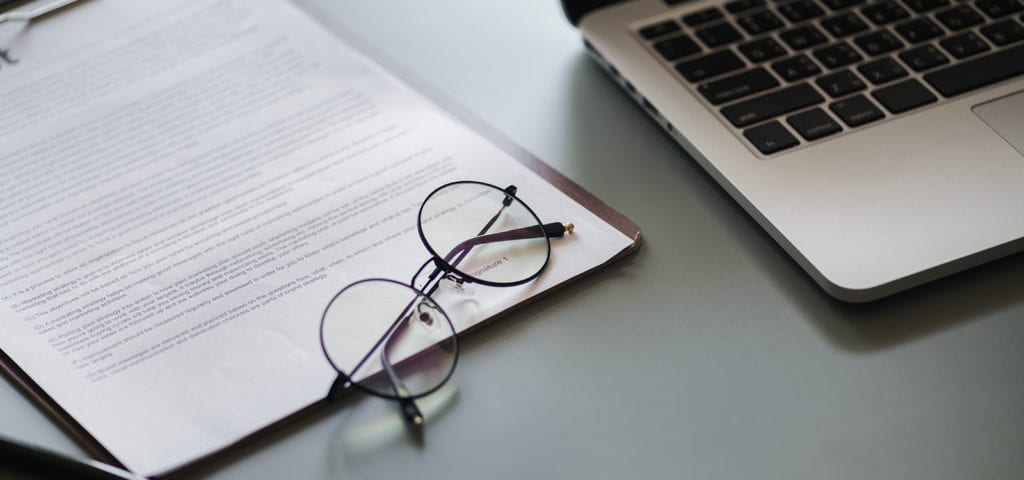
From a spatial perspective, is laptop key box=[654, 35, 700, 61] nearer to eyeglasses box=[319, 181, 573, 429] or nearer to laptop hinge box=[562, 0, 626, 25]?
laptop hinge box=[562, 0, 626, 25]

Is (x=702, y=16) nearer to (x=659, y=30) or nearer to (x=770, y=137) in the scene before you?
(x=659, y=30)

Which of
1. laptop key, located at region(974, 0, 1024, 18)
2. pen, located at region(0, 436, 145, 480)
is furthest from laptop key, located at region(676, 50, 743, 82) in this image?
pen, located at region(0, 436, 145, 480)

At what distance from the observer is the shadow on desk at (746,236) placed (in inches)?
23.5

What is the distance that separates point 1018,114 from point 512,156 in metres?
0.36

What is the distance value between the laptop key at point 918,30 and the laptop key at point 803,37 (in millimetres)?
62

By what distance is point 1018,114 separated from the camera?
70 centimetres

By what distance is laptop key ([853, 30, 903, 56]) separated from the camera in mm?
742

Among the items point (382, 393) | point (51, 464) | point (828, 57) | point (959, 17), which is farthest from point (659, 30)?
point (51, 464)

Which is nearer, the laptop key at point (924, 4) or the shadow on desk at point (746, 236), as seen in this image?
the shadow on desk at point (746, 236)

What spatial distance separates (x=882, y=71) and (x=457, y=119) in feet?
1.04

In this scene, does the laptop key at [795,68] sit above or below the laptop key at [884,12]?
below

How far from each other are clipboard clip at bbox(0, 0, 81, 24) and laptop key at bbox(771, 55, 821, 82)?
Result: 0.60 m

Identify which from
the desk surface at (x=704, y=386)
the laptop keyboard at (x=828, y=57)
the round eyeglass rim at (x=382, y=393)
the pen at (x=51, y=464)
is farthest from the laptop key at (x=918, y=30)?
the pen at (x=51, y=464)

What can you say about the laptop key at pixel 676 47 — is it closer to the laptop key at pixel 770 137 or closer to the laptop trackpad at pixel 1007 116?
the laptop key at pixel 770 137
